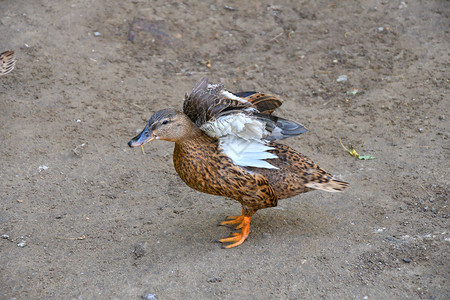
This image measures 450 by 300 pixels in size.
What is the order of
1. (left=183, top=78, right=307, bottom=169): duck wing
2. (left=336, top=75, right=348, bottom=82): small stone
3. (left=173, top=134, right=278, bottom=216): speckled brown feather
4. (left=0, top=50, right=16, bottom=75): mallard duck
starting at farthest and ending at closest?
(left=336, top=75, right=348, bottom=82): small stone < (left=0, top=50, right=16, bottom=75): mallard duck < (left=173, top=134, right=278, bottom=216): speckled brown feather < (left=183, top=78, right=307, bottom=169): duck wing

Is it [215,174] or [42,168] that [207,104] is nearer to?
[215,174]

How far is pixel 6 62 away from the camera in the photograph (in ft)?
19.3

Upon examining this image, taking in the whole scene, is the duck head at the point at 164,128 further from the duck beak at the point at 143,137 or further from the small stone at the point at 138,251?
the small stone at the point at 138,251

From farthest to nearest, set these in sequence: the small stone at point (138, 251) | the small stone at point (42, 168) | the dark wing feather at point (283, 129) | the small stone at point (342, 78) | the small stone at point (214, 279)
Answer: the small stone at point (342, 78)
the small stone at point (42, 168)
the dark wing feather at point (283, 129)
the small stone at point (138, 251)
the small stone at point (214, 279)

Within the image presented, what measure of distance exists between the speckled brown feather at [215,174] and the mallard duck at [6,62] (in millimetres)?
3034

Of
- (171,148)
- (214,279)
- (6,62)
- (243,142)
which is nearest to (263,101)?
(243,142)

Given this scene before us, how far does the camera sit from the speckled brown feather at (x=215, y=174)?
12.7ft

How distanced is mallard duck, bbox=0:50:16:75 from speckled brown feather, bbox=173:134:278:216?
9.95ft

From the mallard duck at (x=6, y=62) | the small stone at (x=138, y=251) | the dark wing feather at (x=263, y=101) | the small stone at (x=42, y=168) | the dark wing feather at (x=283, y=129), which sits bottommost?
the small stone at (x=42, y=168)

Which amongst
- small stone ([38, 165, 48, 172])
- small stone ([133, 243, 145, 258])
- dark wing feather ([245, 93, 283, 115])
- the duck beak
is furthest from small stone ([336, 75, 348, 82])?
small stone ([38, 165, 48, 172])

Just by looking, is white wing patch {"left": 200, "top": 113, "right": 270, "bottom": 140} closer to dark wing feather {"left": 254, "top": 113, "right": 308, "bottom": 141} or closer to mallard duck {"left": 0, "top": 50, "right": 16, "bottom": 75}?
dark wing feather {"left": 254, "top": 113, "right": 308, "bottom": 141}

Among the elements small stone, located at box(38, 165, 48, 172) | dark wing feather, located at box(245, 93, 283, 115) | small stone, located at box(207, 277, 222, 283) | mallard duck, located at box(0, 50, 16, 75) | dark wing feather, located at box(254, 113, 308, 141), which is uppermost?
dark wing feather, located at box(245, 93, 283, 115)

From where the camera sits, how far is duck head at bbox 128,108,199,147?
380cm

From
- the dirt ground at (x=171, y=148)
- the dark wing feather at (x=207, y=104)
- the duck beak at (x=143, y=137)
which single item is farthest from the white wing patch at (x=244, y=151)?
the dirt ground at (x=171, y=148)
